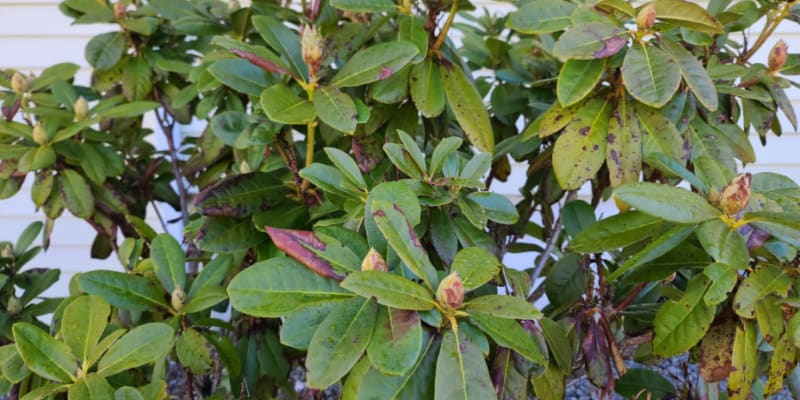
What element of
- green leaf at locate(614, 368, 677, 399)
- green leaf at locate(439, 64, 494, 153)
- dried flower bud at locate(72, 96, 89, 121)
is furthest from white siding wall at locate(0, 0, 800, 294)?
green leaf at locate(439, 64, 494, 153)

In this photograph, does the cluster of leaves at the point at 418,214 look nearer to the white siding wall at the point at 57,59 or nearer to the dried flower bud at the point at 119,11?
the dried flower bud at the point at 119,11

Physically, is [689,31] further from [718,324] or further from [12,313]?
[12,313]

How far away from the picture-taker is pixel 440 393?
69 cm

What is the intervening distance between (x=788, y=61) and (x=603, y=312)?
664mm

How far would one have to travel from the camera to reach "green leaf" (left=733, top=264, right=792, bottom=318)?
83 cm

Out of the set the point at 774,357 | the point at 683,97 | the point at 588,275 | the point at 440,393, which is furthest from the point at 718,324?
→ the point at 440,393

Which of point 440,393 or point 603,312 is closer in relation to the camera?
point 440,393

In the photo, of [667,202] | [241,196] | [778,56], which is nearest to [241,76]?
[241,196]

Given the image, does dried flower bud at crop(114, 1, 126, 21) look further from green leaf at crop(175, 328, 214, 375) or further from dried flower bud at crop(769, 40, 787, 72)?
dried flower bud at crop(769, 40, 787, 72)

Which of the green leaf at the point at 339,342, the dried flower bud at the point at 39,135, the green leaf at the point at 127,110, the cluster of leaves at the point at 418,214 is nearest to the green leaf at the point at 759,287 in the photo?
the cluster of leaves at the point at 418,214

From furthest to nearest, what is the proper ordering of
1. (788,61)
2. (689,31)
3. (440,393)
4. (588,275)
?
1. (788,61)
2. (588,275)
3. (689,31)
4. (440,393)

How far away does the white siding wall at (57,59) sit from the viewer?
9.81 ft

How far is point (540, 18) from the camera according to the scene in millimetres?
1047

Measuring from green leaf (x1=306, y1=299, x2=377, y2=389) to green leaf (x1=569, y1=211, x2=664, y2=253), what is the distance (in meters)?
0.35
